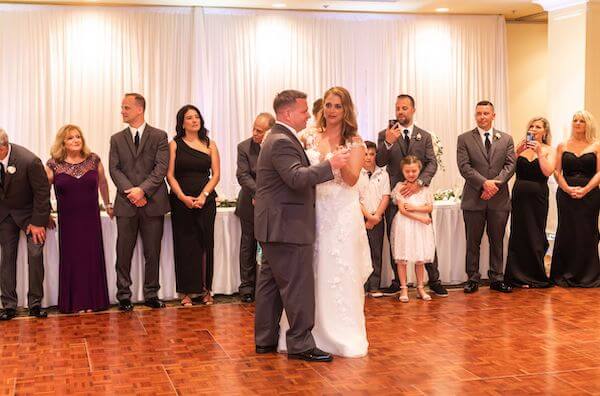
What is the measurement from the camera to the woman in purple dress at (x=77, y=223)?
286 inches

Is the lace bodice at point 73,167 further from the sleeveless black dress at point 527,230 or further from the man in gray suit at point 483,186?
the sleeveless black dress at point 527,230

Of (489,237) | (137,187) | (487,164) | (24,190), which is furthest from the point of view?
(489,237)

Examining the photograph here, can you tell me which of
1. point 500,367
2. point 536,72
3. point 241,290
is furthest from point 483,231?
point 536,72

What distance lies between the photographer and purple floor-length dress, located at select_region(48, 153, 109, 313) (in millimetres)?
7266

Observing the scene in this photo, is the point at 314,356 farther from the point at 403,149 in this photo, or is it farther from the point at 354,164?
the point at 403,149

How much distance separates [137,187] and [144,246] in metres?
0.53

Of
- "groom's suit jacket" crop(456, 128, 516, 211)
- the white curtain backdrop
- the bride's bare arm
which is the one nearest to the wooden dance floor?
"groom's suit jacket" crop(456, 128, 516, 211)

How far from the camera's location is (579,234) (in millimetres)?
8422

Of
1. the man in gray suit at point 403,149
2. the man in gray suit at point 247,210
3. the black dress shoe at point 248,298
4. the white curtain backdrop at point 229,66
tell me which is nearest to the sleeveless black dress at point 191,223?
the man in gray suit at point 247,210

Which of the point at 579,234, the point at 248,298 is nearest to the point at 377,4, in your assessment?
the point at 579,234

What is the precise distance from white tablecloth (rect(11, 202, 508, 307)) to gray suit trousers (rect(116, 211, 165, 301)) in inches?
7.2

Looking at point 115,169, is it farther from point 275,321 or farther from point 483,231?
point 483,231

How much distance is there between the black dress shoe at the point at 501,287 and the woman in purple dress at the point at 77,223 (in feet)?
11.6

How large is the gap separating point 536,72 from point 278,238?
8903 millimetres
